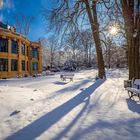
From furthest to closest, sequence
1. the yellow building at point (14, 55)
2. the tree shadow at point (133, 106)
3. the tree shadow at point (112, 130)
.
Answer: the yellow building at point (14, 55) < the tree shadow at point (133, 106) < the tree shadow at point (112, 130)

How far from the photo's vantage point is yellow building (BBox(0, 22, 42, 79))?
3544 cm

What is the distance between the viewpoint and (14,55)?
37938mm

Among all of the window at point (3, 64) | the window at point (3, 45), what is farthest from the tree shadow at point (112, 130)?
the window at point (3, 45)

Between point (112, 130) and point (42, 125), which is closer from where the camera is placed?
point (112, 130)

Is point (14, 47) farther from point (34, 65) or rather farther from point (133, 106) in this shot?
point (133, 106)

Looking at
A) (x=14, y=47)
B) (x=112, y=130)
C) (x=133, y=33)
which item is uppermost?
(x=14, y=47)

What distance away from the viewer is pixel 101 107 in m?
9.28

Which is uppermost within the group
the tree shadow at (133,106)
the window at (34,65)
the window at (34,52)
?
the window at (34,52)

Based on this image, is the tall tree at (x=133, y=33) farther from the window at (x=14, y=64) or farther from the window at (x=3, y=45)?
the window at (x=14, y=64)

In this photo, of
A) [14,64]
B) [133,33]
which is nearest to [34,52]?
[14,64]

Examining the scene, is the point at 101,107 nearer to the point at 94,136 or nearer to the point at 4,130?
the point at 94,136

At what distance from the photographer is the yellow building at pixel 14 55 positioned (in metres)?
35.4

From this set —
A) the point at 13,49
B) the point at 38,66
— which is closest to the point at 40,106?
the point at 13,49

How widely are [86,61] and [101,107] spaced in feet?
236
